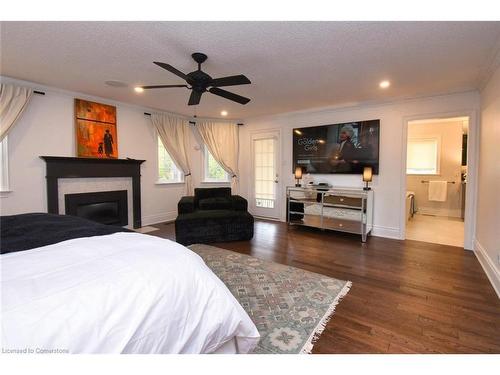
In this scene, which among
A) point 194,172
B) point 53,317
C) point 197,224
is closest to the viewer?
point 53,317

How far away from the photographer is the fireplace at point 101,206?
12.8ft

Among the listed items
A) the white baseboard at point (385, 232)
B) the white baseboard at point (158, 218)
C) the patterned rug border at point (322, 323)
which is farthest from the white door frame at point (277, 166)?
the patterned rug border at point (322, 323)

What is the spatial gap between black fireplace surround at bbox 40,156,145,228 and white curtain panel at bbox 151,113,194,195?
74 centimetres

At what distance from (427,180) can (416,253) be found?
3.75 meters

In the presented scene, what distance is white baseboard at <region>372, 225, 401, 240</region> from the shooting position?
4117mm

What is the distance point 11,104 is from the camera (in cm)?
321

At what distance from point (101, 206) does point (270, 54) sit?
3.71 meters

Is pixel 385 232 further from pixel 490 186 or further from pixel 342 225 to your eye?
pixel 490 186

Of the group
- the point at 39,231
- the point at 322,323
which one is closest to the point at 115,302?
the point at 39,231

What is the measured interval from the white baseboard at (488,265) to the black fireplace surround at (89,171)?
16.7 feet

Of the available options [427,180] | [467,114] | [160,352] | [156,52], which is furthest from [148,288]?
[427,180]

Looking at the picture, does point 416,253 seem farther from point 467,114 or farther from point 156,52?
point 156,52

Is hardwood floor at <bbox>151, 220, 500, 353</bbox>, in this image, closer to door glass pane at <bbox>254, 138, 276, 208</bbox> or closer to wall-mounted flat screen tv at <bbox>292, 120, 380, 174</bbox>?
wall-mounted flat screen tv at <bbox>292, 120, 380, 174</bbox>

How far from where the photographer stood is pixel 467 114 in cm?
350
